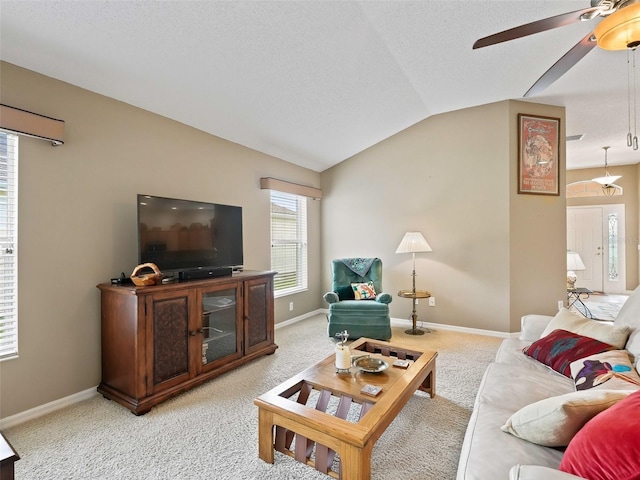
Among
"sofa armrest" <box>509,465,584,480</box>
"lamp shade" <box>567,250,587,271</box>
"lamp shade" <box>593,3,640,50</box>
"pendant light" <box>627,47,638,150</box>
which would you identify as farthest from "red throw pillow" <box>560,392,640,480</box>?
"lamp shade" <box>567,250,587,271</box>

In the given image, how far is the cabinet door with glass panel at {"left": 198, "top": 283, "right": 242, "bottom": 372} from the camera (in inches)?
108

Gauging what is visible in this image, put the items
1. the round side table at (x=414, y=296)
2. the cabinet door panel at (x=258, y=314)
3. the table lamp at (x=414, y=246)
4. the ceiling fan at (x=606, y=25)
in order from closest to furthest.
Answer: the ceiling fan at (x=606, y=25) → the cabinet door panel at (x=258, y=314) → the round side table at (x=414, y=296) → the table lamp at (x=414, y=246)

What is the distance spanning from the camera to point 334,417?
1.58 metres

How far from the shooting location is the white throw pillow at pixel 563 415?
3.69 ft

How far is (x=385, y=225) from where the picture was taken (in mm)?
4832

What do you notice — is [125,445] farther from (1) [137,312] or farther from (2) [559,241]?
(2) [559,241]

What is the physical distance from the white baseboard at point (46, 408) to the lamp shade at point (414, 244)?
140 inches

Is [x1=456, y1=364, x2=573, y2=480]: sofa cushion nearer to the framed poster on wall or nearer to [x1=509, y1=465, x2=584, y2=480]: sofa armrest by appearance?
[x1=509, y1=465, x2=584, y2=480]: sofa armrest

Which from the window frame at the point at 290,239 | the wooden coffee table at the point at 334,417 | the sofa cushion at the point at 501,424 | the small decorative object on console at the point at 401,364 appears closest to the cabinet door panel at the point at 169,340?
the wooden coffee table at the point at 334,417

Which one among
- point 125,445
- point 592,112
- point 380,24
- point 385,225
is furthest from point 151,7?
point 592,112

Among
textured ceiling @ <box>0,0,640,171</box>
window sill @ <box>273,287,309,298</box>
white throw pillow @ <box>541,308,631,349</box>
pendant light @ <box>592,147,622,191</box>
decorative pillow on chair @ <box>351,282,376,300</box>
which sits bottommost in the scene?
window sill @ <box>273,287,309,298</box>

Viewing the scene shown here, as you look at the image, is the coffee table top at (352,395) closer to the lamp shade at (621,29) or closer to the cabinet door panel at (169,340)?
the cabinet door panel at (169,340)

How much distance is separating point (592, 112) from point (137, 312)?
18.4ft

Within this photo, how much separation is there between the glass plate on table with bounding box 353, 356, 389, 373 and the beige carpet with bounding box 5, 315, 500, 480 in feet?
1.34
